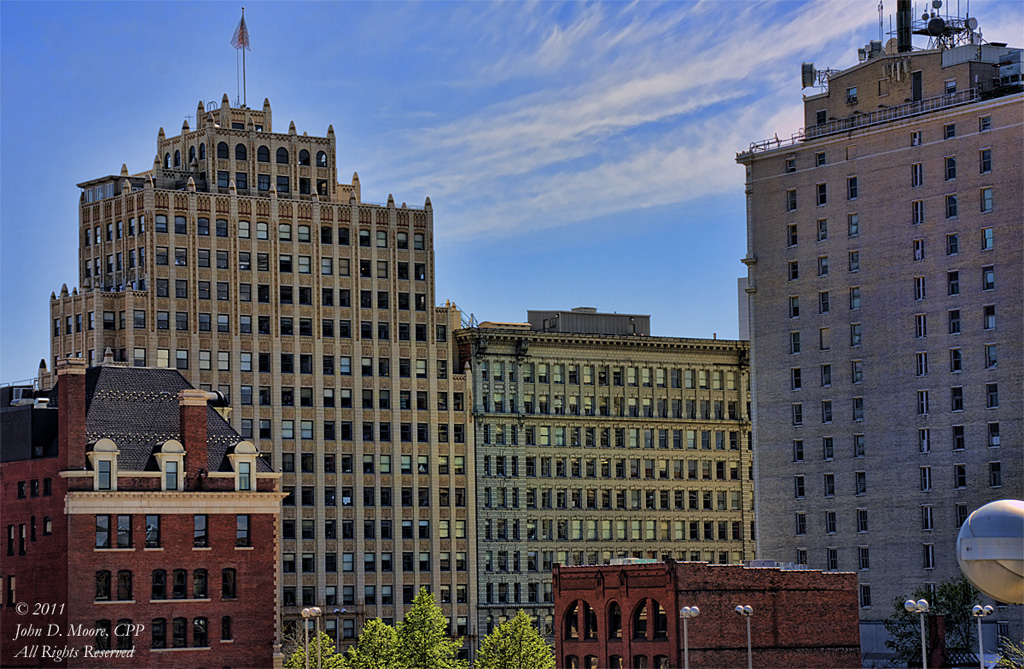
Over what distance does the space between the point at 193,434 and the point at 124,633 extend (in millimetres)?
15028

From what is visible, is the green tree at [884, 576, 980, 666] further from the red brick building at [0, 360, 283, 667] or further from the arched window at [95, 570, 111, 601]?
the arched window at [95, 570, 111, 601]

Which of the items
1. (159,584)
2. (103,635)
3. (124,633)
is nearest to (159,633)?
(124,633)

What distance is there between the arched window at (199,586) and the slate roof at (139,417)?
7837 mm

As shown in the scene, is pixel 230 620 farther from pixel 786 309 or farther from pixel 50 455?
pixel 786 309

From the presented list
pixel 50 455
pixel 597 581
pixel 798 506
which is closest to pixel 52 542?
pixel 50 455

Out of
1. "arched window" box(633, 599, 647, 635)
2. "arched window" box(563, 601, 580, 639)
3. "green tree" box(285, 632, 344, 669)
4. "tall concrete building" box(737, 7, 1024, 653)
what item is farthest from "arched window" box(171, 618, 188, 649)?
"tall concrete building" box(737, 7, 1024, 653)

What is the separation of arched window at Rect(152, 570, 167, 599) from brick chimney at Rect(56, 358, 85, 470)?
9403 millimetres

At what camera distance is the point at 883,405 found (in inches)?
6821

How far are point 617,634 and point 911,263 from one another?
52796 mm

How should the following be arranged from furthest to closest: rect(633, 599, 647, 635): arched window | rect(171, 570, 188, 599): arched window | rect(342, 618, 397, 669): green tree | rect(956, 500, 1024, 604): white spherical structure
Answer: rect(633, 599, 647, 635): arched window, rect(342, 618, 397, 669): green tree, rect(171, 570, 188, 599): arched window, rect(956, 500, 1024, 604): white spherical structure

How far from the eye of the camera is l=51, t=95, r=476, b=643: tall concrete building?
190 m

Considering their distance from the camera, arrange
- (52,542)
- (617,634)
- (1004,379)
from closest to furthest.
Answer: (52,542) → (617,634) → (1004,379)

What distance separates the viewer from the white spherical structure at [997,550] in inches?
2372

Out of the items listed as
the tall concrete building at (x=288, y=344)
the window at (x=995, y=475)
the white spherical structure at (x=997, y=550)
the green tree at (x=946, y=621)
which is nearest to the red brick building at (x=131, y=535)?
the tall concrete building at (x=288, y=344)
